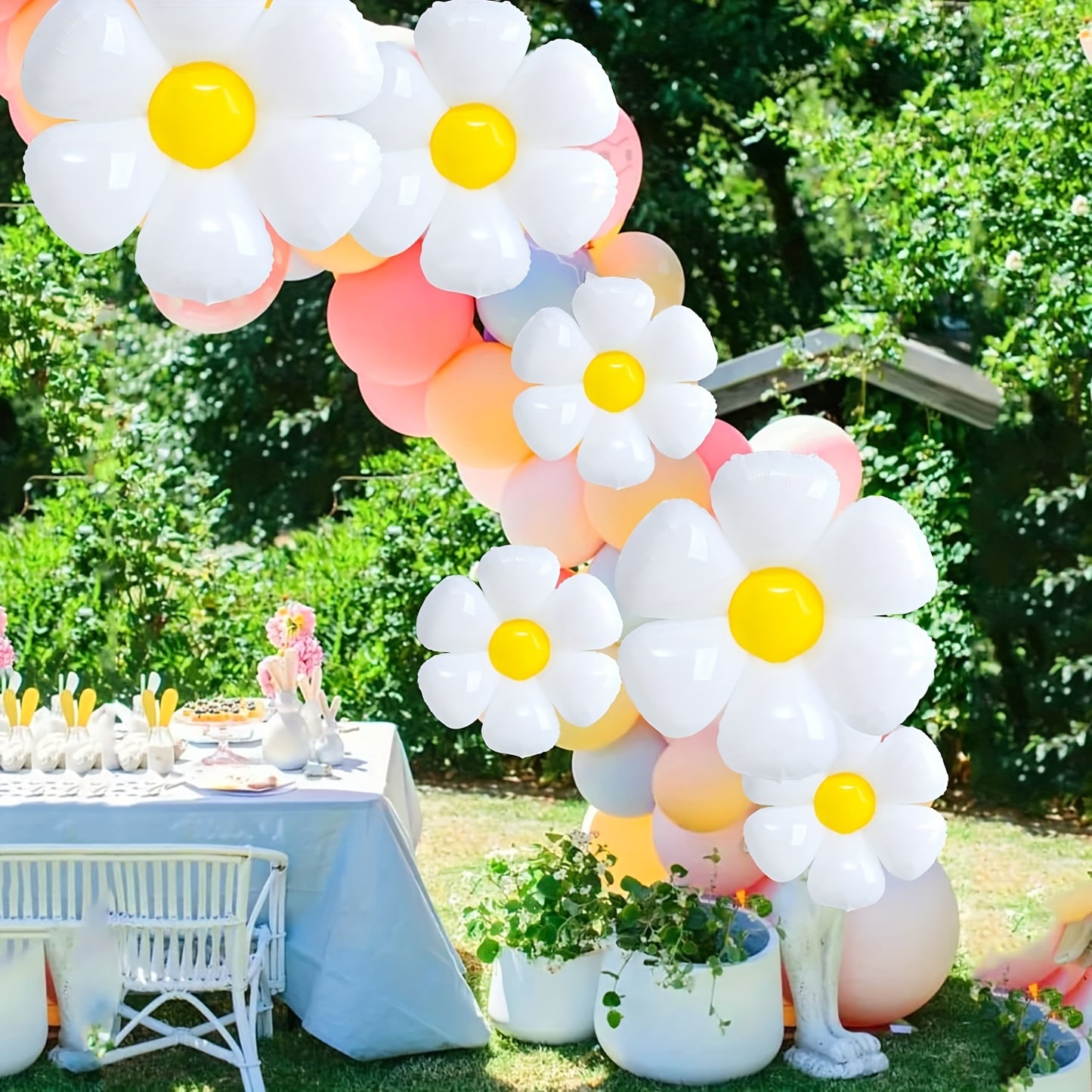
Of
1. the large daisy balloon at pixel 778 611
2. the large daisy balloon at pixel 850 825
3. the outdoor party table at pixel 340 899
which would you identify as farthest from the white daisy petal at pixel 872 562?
the outdoor party table at pixel 340 899

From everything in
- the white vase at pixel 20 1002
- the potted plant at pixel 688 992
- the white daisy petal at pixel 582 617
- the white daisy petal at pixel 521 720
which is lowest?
the white vase at pixel 20 1002

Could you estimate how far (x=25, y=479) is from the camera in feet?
25.1

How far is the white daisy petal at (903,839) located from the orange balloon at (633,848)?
121 centimetres

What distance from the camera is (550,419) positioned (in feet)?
7.91

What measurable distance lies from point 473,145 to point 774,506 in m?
0.68

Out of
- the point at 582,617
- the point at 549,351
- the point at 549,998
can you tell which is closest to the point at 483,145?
the point at 549,351

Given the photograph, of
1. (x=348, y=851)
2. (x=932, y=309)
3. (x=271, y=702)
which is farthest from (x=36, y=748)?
(x=932, y=309)

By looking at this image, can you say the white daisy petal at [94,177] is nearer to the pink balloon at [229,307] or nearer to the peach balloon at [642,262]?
the pink balloon at [229,307]

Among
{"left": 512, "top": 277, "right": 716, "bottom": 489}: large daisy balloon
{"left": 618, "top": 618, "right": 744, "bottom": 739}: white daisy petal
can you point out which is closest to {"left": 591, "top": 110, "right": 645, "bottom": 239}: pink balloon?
{"left": 512, "top": 277, "right": 716, "bottom": 489}: large daisy balloon

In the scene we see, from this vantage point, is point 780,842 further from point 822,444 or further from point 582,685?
point 822,444

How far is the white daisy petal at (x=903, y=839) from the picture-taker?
Result: 7.34ft

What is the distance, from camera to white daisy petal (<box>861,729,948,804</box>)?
2.25 m

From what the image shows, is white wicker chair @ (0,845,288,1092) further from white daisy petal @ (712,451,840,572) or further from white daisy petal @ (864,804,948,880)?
white daisy petal @ (712,451,840,572)

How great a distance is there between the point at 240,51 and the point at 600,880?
6.94 ft
